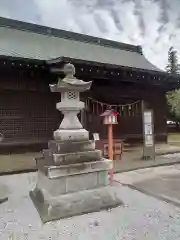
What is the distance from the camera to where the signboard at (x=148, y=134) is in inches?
326

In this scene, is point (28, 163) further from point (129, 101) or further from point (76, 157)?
point (129, 101)

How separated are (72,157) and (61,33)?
12.1 metres

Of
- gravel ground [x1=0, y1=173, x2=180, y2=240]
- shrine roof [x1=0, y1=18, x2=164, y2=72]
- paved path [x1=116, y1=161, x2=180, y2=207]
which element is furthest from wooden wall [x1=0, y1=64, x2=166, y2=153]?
gravel ground [x1=0, y1=173, x2=180, y2=240]

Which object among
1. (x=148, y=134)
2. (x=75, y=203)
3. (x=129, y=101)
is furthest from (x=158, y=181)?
(x=129, y=101)

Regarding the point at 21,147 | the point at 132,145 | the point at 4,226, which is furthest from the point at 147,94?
the point at 4,226

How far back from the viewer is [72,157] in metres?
3.88

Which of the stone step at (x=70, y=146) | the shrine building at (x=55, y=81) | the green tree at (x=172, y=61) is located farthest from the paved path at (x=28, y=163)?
the green tree at (x=172, y=61)

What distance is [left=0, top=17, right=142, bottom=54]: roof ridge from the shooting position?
42.8 feet

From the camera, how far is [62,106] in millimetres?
3982

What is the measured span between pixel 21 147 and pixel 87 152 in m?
6.37

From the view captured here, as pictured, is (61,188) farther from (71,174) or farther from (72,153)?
(72,153)

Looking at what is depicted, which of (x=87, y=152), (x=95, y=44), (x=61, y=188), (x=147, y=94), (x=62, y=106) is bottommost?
(x=61, y=188)

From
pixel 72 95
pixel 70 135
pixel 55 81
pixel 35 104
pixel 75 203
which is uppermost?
pixel 55 81

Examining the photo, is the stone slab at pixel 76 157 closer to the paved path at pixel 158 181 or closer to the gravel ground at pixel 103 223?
the gravel ground at pixel 103 223
